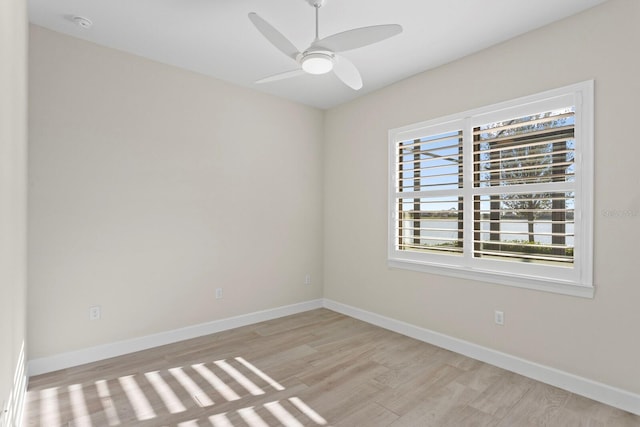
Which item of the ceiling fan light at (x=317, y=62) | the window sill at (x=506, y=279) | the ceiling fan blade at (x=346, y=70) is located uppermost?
the ceiling fan blade at (x=346, y=70)

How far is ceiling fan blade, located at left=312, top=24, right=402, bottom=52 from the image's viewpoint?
1.95m

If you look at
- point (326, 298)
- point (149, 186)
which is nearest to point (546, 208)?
point (326, 298)

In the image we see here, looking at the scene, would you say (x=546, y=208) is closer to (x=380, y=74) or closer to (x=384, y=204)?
(x=384, y=204)

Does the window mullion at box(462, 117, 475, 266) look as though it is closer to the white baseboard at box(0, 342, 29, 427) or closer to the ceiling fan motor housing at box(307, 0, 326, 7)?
the ceiling fan motor housing at box(307, 0, 326, 7)

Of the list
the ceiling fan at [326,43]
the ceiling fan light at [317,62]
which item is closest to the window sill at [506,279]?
the ceiling fan at [326,43]

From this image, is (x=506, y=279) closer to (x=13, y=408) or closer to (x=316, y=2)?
(x=316, y=2)

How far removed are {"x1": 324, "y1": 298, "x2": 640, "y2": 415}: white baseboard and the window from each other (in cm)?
63

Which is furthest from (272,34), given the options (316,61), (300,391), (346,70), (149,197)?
(300,391)

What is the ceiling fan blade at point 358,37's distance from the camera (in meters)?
1.95

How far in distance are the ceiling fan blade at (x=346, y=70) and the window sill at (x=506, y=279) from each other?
195 cm

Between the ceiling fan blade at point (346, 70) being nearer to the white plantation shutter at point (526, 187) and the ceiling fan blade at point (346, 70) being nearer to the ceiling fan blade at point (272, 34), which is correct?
the ceiling fan blade at point (272, 34)

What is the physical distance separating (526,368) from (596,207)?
138 cm

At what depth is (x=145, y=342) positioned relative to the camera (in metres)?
3.21

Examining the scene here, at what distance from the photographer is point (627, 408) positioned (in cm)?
224
